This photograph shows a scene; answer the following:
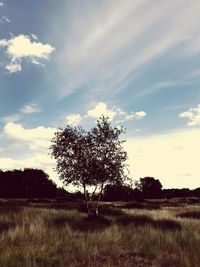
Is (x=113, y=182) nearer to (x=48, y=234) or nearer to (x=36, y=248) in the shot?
(x=48, y=234)

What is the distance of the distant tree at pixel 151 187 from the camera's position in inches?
4391

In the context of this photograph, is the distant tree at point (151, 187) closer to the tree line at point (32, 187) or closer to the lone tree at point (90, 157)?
the tree line at point (32, 187)

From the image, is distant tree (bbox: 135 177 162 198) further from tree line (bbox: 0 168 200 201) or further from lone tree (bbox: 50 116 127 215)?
lone tree (bbox: 50 116 127 215)

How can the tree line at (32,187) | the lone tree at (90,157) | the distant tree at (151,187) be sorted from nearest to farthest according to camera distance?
the lone tree at (90,157)
the tree line at (32,187)
the distant tree at (151,187)

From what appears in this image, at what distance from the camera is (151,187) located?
115 meters

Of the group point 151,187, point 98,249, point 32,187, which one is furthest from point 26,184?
point 98,249

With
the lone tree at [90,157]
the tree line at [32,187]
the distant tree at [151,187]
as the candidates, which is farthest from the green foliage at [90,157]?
the distant tree at [151,187]

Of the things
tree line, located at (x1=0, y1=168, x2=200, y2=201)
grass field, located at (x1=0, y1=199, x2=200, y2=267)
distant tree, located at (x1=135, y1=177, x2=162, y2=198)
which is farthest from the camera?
distant tree, located at (x1=135, y1=177, x2=162, y2=198)

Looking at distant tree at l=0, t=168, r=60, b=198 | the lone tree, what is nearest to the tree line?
distant tree at l=0, t=168, r=60, b=198

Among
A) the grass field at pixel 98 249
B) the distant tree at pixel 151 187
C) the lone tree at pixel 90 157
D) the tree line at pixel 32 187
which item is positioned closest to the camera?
the grass field at pixel 98 249

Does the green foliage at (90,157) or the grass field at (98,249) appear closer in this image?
the grass field at (98,249)

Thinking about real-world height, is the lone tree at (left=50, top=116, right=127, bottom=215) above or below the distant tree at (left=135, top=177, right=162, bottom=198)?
below

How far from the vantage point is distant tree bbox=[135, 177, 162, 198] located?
112m

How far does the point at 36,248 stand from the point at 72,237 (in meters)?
3.47
